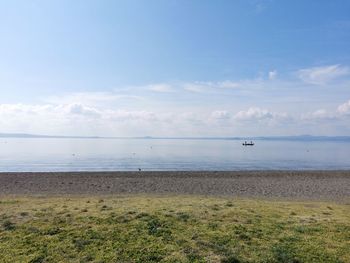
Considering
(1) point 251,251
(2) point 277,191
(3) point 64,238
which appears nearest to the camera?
(1) point 251,251

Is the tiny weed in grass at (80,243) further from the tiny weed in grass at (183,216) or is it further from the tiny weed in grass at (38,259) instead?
the tiny weed in grass at (183,216)

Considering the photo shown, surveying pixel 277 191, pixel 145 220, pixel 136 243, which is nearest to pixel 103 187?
pixel 277 191

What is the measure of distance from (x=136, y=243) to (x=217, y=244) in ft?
6.50

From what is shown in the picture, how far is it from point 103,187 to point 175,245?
20.1 m

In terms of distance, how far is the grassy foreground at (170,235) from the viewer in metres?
8.19

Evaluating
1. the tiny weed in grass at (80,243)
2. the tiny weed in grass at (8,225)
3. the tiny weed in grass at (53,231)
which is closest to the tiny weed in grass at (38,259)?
the tiny weed in grass at (80,243)

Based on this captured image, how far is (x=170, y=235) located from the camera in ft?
31.3

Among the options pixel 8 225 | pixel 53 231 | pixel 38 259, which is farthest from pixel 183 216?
pixel 8 225

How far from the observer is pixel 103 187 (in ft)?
92.1

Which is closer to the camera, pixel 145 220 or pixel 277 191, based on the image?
pixel 145 220

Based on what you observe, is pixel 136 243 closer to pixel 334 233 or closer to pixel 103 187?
pixel 334 233

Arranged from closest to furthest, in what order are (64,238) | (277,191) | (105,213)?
(64,238)
(105,213)
(277,191)

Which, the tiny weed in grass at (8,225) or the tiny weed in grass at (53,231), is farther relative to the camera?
the tiny weed in grass at (8,225)

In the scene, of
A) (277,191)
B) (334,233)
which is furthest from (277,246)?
(277,191)
